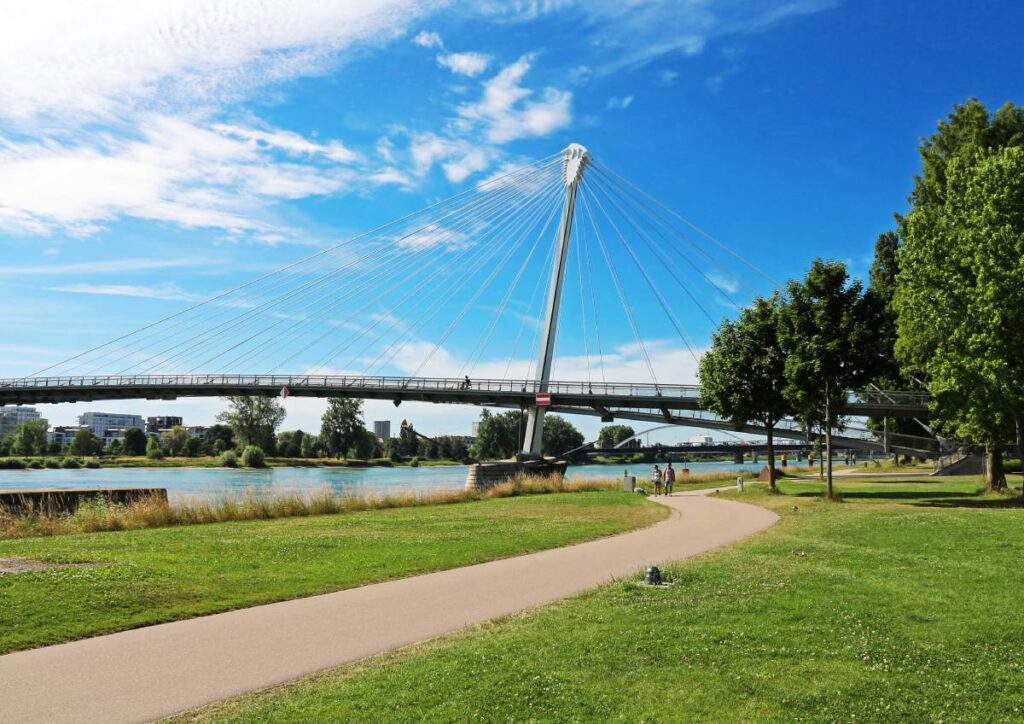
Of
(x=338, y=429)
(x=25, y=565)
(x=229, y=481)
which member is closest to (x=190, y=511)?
(x=25, y=565)

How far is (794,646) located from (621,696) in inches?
87.4

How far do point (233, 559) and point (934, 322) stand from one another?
2339cm

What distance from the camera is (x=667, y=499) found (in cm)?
3170

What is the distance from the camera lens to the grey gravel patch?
10.6 m

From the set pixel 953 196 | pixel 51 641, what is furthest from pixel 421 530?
pixel 953 196

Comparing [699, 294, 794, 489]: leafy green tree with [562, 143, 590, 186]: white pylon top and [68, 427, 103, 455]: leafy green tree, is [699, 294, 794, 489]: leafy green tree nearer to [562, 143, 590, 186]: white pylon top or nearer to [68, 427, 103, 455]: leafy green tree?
[562, 143, 590, 186]: white pylon top

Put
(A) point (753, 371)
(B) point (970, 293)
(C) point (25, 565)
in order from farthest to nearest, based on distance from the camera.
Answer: (A) point (753, 371)
(B) point (970, 293)
(C) point (25, 565)

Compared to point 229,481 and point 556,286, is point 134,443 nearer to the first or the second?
point 229,481

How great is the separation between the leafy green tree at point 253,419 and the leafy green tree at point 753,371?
78947mm

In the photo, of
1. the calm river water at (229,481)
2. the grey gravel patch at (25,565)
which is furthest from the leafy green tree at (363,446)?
the grey gravel patch at (25,565)

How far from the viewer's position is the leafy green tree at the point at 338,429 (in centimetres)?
10894

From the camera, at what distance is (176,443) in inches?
4385

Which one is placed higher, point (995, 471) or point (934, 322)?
point (934, 322)

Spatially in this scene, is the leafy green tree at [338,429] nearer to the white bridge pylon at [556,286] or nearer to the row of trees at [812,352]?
the white bridge pylon at [556,286]
